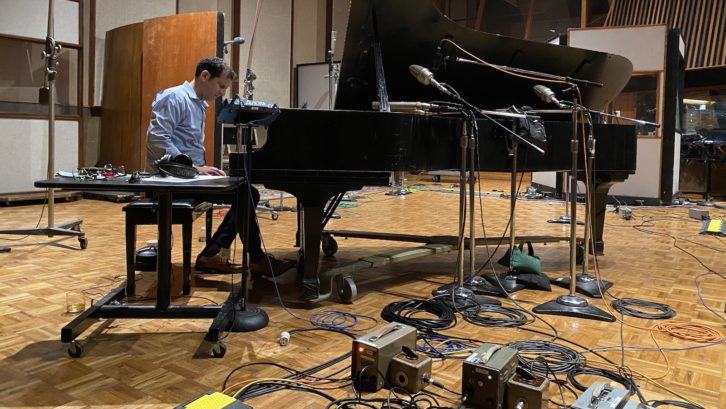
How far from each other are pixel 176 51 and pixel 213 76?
3.64m

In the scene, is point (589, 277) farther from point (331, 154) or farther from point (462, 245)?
point (331, 154)

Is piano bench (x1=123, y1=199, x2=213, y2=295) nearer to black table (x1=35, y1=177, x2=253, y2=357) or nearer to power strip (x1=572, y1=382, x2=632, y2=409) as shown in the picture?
black table (x1=35, y1=177, x2=253, y2=357)

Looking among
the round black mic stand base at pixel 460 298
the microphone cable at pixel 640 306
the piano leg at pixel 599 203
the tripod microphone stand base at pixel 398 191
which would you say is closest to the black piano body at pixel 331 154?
the round black mic stand base at pixel 460 298

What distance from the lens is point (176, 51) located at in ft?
21.2

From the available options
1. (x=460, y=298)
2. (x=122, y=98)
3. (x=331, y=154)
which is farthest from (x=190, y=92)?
(x=122, y=98)

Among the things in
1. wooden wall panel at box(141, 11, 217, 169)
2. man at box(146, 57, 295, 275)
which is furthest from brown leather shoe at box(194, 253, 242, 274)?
wooden wall panel at box(141, 11, 217, 169)

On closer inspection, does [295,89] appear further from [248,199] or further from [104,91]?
[248,199]

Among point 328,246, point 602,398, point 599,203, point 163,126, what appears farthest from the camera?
point 328,246

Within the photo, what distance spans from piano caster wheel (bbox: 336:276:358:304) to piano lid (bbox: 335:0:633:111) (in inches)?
38.3

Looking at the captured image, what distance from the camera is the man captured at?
3.11 m

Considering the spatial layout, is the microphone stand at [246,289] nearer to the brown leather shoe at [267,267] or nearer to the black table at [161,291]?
the black table at [161,291]

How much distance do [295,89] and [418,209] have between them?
431 centimetres

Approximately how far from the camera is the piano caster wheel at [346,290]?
2.88m

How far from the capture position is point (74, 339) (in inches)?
83.6
